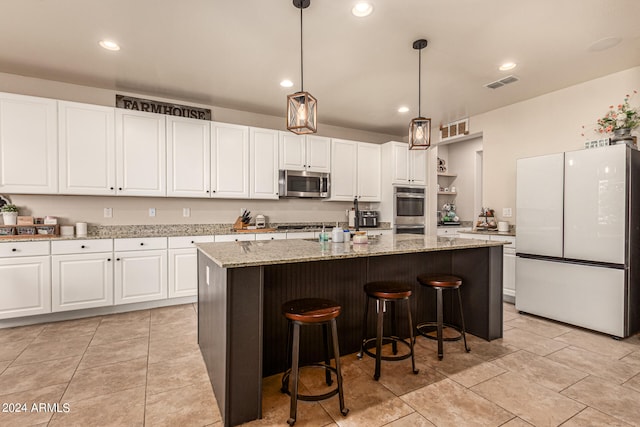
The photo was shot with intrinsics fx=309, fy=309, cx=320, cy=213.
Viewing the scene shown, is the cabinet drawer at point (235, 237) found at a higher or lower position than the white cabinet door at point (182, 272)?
higher

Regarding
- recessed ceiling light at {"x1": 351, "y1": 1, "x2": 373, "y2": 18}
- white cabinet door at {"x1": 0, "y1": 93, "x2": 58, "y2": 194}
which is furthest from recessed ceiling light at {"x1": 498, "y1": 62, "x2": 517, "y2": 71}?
white cabinet door at {"x1": 0, "y1": 93, "x2": 58, "y2": 194}

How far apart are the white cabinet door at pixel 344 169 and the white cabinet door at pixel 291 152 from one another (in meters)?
0.54

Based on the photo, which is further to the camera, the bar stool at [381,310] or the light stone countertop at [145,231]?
the light stone countertop at [145,231]

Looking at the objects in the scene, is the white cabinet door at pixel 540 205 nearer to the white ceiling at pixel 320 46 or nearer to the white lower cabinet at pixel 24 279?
the white ceiling at pixel 320 46

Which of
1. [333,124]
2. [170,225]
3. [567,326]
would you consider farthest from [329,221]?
[567,326]

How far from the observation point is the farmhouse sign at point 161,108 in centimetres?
394

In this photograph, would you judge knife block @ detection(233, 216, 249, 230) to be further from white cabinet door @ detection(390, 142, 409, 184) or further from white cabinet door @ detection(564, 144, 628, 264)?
white cabinet door @ detection(564, 144, 628, 264)

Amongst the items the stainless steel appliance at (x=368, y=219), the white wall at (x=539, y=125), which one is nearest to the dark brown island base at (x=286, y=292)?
the white wall at (x=539, y=125)

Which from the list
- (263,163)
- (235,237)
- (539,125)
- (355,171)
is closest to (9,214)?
(235,237)

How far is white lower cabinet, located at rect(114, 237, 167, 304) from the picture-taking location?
11.6ft

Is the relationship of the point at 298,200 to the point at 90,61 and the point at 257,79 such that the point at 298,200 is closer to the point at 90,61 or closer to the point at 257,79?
the point at 257,79

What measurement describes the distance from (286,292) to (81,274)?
259 cm

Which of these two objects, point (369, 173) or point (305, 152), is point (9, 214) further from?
point (369, 173)

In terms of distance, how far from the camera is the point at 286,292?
2203 millimetres
